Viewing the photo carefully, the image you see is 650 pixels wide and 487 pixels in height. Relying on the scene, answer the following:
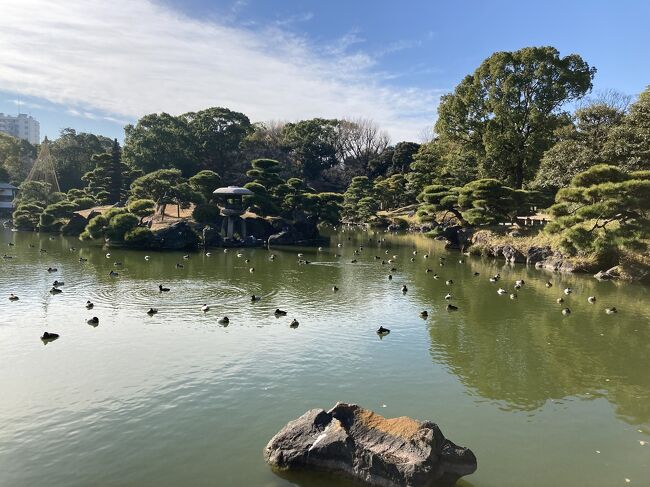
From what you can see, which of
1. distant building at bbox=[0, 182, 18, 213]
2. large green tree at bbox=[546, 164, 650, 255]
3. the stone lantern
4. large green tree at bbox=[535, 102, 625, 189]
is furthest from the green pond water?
distant building at bbox=[0, 182, 18, 213]

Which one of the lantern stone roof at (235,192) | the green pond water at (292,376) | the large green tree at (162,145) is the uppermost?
the large green tree at (162,145)

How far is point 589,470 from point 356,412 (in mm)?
4632

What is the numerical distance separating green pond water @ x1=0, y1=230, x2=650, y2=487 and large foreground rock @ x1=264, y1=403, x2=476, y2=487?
38cm

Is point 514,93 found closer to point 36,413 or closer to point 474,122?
point 474,122

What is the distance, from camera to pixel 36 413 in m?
11.1

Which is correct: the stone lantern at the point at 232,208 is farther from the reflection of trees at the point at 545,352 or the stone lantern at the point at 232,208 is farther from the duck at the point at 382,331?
the duck at the point at 382,331

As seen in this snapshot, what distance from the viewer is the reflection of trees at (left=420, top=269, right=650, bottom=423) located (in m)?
12.9

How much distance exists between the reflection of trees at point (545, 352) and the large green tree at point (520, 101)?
26.7m

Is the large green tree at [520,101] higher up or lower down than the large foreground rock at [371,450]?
higher up

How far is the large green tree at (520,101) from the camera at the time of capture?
4578 centimetres

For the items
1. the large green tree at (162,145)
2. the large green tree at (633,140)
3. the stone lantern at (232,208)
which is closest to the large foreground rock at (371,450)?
the large green tree at (633,140)

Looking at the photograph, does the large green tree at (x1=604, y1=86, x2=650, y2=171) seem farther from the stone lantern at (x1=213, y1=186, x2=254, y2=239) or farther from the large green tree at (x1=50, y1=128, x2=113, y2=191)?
the large green tree at (x1=50, y1=128, x2=113, y2=191)

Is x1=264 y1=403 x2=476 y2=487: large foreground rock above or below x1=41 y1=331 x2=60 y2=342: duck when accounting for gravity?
above

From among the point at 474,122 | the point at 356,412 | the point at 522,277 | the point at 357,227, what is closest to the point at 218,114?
the point at 357,227
